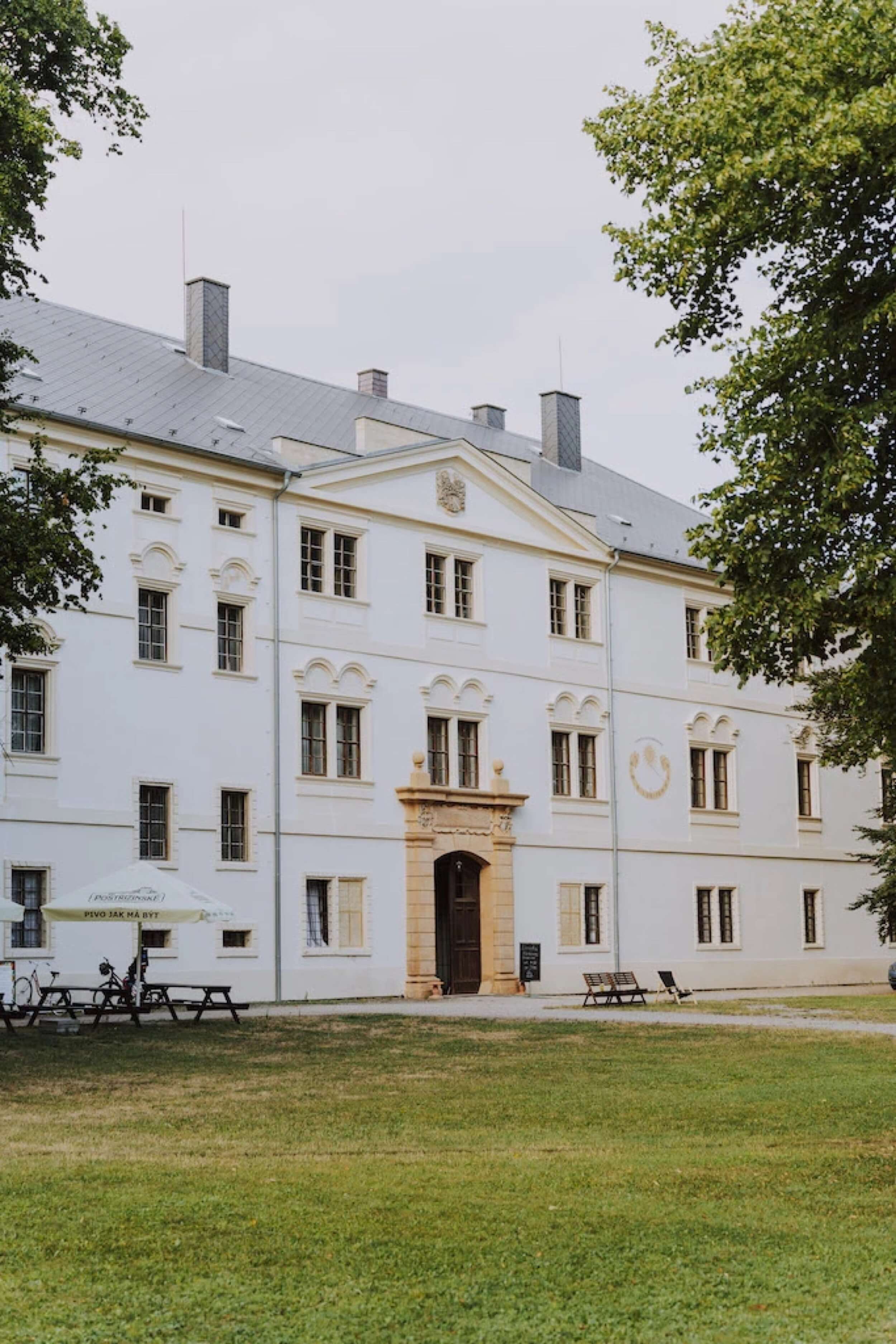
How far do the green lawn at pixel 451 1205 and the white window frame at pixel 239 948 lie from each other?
14189 mm

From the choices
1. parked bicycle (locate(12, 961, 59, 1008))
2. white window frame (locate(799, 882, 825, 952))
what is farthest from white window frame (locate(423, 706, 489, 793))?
white window frame (locate(799, 882, 825, 952))

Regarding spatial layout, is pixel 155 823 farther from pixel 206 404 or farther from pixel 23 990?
pixel 206 404

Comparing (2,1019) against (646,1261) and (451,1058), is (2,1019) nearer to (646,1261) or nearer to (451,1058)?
(451,1058)

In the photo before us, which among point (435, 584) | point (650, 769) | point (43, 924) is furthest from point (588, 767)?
point (43, 924)

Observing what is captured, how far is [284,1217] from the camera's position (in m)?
9.40

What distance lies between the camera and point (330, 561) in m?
36.2

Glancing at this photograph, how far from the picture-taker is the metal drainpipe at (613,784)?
41.3 m

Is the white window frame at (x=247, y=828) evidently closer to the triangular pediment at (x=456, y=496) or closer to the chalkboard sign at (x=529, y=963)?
the triangular pediment at (x=456, y=496)

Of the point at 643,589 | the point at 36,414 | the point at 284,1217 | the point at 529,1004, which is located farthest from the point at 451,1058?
the point at 643,589

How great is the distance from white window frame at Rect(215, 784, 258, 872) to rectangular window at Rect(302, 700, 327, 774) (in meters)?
1.75

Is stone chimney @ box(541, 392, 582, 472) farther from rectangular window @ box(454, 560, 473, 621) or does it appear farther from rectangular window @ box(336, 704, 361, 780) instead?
rectangular window @ box(336, 704, 361, 780)

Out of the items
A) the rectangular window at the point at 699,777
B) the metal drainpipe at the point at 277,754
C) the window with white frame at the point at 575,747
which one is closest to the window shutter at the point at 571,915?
the window with white frame at the point at 575,747

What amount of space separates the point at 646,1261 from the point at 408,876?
94.0 ft

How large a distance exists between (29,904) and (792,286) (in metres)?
19.2
